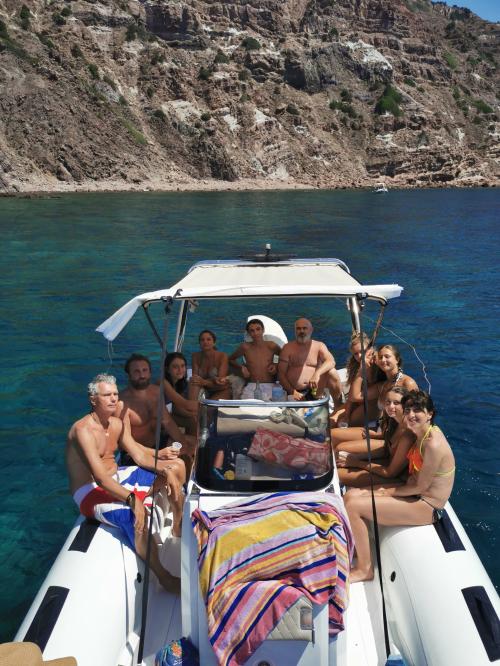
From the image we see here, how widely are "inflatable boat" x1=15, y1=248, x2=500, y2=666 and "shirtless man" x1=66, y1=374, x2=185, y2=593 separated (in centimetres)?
12

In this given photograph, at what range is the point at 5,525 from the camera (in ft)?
21.7

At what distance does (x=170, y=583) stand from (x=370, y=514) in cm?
152

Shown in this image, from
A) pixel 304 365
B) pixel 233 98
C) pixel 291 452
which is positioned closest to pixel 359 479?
pixel 291 452

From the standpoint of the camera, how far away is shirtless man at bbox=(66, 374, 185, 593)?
174 inches

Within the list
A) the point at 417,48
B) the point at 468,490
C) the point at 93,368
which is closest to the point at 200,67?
the point at 417,48

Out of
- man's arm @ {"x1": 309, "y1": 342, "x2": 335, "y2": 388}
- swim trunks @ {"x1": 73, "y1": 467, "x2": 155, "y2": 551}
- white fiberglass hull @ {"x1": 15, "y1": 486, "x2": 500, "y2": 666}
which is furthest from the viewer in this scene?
man's arm @ {"x1": 309, "y1": 342, "x2": 335, "y2": 388}

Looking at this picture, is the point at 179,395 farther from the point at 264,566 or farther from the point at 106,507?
the point at 264,566

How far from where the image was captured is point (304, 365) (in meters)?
7.19

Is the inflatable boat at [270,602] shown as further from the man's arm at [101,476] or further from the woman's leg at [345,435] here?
the woman's leg at [345,435]

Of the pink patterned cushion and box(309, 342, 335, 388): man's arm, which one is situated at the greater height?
the pink patterned cushion

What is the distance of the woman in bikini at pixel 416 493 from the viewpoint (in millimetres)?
4270

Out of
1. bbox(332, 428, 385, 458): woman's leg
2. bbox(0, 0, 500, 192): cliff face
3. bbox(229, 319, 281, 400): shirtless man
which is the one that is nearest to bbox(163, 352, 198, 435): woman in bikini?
bbox(229, 319, 281, 400): shirtless man

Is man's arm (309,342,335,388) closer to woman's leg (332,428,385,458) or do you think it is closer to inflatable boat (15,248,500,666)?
woman's leg (332,428,385,458)

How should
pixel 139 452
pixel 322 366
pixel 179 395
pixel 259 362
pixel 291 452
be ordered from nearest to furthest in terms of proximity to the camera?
pixel 291 452 → pixel 139 452 → pixel 179 395 → pixel 322 366 → pixel 259 362
